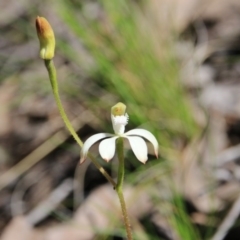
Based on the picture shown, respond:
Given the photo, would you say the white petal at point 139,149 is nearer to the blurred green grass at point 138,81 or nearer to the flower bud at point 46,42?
the flower bud at point 46,42

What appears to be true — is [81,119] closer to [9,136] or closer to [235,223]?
[9,136]

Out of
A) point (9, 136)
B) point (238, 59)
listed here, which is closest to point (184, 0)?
point (238, 59)

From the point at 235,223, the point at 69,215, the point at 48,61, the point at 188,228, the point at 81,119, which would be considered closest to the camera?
the point at 48,61

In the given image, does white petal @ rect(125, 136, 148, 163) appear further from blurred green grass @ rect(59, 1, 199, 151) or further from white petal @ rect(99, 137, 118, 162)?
blurred green grass @ rect(59, 1, 199, 151)

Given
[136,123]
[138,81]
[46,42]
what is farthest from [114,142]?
[138,81]

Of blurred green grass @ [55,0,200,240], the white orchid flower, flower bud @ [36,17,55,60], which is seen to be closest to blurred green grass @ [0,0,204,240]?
blurred green grass @ [55,0,200,240]

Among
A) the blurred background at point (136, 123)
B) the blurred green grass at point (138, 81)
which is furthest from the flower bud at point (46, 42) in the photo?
the blurred green grass at point (138, 81)

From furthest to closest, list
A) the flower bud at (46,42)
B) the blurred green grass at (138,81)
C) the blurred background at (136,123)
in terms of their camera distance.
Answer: the blurred green grass at (138,81) → the blurred background at (136,123) → the flower bud at (46,42)

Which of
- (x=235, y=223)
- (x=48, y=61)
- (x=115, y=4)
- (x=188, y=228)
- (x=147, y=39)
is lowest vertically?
(x=235, y=223)
